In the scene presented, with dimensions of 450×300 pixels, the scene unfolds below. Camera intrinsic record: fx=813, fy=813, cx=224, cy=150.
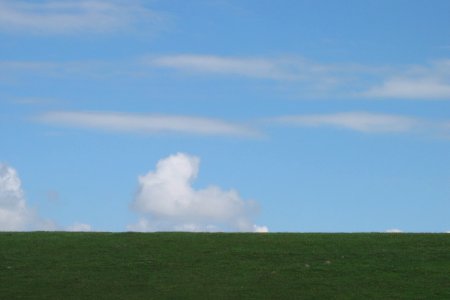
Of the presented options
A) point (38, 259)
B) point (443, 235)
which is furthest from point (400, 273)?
point (38, 259)

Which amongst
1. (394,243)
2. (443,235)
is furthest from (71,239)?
(443,235)

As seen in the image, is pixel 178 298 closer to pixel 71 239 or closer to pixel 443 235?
pixel 71 239

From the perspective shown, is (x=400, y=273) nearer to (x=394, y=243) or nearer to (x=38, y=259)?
(x=394, y=243)

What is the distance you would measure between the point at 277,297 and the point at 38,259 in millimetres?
9425

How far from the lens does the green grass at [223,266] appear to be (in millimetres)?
25609

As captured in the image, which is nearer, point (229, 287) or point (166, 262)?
point (229, 287)

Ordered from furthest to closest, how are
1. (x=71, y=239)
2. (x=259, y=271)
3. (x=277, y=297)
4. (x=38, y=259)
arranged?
1. (x=71, y=239)
2. (x=38, y=259)
3. (x=259, y=271)
4. (x=277, y=297)

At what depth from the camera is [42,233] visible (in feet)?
109

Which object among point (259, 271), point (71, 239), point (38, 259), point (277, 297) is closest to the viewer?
point (277, 297)

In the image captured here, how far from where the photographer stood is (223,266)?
27.8 metres

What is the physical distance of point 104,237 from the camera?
105 feet

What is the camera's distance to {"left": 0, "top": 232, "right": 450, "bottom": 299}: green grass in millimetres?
25609

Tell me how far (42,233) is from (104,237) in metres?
2.94

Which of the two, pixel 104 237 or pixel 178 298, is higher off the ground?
pixel 104 237
